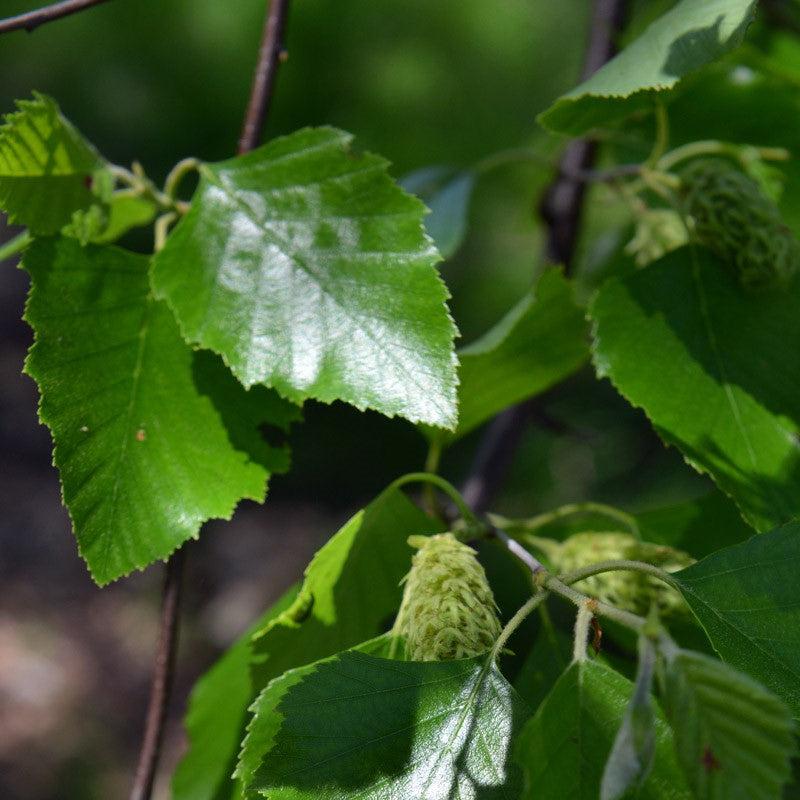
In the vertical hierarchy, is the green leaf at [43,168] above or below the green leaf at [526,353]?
above

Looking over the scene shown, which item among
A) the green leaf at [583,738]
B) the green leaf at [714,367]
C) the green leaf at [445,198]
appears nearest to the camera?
the green leaf at [583,738]

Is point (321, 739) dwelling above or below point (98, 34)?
above

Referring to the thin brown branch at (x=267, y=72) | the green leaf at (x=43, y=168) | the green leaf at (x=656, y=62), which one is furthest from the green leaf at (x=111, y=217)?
the green leaf at (x=656, y=62)

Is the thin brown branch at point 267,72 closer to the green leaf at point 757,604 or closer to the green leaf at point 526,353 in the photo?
the green leaf at point 526,353

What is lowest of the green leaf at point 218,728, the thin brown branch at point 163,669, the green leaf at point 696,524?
the green leaf at point 218,728

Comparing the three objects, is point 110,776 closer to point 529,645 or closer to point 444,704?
point 529,645

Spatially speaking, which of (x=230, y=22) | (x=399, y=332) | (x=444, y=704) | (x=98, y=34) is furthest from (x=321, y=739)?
(x=98, y=34)

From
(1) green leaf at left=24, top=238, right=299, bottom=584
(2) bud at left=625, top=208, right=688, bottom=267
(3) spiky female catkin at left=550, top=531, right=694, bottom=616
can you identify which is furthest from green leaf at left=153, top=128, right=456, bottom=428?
(2) bud at left=625, top=208, right=688, bottom=267
